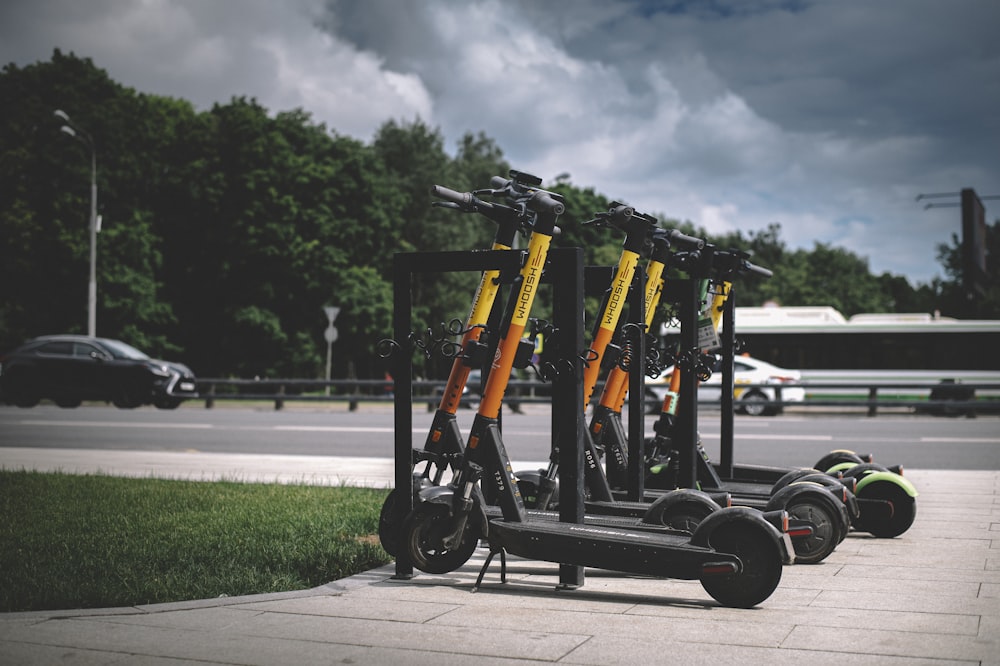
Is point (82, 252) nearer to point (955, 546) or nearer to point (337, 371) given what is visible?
point (337, 371)

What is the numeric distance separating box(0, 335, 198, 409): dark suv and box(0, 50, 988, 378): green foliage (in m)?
13.4

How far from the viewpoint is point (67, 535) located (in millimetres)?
7363

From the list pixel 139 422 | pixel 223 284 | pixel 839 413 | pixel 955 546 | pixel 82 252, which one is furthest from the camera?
pixel 223 284

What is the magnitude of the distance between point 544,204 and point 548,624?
2.36 meters

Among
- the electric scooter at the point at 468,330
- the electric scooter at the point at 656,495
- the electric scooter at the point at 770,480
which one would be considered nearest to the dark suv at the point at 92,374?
the electric scooter at the point at 770,480

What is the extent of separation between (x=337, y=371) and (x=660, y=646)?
46527mm

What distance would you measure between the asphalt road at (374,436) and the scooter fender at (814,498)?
748cm

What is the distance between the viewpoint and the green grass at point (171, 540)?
5695 mm

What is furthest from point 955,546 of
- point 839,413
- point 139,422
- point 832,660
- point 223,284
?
point 223,284

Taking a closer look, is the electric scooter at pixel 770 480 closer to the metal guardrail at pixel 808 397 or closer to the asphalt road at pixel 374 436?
the asphalt road at pixel 374 436

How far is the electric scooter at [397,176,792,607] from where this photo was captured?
530 cm

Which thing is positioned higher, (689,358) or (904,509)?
(689,358)

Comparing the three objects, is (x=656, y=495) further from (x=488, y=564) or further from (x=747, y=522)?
(x=747, y=522)

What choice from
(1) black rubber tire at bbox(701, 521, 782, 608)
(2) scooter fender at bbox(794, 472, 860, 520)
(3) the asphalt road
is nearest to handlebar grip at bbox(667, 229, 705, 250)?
(2) scooter fender at bbox(794, 472, 860, 520)
